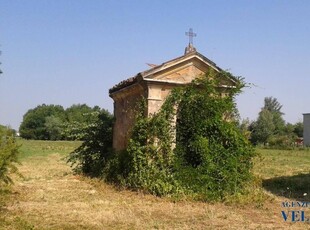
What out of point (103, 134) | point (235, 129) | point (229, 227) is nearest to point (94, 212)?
point (229, 227)

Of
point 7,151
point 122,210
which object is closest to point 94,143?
point 122,210

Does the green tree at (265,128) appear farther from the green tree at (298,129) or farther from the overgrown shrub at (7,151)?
the overgrown shrub at (7,151)

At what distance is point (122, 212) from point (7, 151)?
2.89 meters

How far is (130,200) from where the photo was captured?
9.45 metres

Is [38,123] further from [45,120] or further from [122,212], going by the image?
[122,212]

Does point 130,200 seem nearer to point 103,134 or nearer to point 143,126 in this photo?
point 143,126

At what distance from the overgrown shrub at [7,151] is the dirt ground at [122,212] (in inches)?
38.1

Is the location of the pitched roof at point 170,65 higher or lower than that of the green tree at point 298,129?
lower

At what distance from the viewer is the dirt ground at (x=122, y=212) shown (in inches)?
276

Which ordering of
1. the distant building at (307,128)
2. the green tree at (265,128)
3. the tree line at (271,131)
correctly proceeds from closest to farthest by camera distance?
the tree line at (271,131)
the distant building at (307,128)
the green tree at (265,128)

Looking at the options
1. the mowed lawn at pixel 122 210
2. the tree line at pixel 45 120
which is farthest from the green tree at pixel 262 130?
the mowed lawn at pixel 122 210

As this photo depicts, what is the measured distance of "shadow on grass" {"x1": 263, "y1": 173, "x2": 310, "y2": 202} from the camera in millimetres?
11080

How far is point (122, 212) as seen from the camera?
8070 millimetres

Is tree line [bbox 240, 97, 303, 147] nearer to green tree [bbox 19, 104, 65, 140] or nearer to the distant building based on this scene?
the distant building
